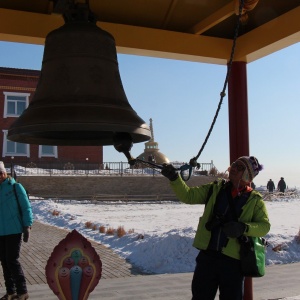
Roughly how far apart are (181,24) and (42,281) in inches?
180

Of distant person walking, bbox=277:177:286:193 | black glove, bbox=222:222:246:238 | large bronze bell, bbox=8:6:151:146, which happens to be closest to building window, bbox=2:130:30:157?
distant person walking, bbox=277:177:286:193

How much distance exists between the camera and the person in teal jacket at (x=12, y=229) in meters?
5.59

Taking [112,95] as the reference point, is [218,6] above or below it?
above

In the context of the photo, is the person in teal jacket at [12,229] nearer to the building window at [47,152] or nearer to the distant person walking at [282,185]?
the building window at [47,152]

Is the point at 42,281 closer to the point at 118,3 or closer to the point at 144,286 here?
the point at 144,286

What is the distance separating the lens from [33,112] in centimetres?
332

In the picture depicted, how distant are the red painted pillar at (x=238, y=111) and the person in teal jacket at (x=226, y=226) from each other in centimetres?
136

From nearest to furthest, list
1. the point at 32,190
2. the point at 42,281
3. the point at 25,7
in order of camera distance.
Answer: the point at 25,7 → the point at 42,281 → the point at 32,190

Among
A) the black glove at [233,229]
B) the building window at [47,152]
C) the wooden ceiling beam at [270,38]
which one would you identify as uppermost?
the building window at [47,152]

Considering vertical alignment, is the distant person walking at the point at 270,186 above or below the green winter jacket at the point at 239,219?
above

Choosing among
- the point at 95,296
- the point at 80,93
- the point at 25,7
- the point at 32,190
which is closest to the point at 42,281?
the point at 95,296

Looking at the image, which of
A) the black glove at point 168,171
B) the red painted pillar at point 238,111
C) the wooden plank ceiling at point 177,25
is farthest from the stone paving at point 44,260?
the black glove at point 168,171

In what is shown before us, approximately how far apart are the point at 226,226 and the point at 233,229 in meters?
0.05

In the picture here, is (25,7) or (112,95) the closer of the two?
(112,95)
